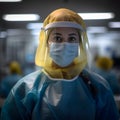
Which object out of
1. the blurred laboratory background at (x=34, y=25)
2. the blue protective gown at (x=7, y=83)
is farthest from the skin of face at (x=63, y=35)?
the blue protective gown at (x=7, y=83)

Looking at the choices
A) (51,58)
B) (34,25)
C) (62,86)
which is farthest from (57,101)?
(34,25)

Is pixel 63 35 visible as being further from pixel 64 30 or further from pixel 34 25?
pixel 34 25

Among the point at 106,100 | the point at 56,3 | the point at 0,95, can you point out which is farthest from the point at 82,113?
the point at 0,95

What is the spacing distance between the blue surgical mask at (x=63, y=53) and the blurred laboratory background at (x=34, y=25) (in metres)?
0.71

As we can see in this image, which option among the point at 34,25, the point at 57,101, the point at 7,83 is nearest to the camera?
the point at 57,101

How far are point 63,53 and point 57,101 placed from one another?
0.23 m

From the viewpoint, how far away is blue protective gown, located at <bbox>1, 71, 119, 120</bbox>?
133cm

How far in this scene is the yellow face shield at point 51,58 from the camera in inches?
55.4

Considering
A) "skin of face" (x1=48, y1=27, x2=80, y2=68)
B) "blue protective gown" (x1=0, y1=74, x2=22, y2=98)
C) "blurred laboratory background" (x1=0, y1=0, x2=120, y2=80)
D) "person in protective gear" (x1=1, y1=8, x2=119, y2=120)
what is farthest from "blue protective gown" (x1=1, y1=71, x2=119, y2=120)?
"blue protective gown" (x1=0, y1=74, x2=22, y2=98)

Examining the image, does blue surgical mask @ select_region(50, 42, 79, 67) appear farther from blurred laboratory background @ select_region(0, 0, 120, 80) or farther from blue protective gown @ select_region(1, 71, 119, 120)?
blurred laboratory background @ select_region(0, 0, 120, 80)

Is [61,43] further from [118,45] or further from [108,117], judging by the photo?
[118,45]

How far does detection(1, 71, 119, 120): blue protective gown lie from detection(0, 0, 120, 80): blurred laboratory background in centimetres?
80

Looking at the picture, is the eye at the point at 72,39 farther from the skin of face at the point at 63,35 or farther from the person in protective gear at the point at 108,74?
the person in protective gear at the point at 108,74

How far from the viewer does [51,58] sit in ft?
4.68
